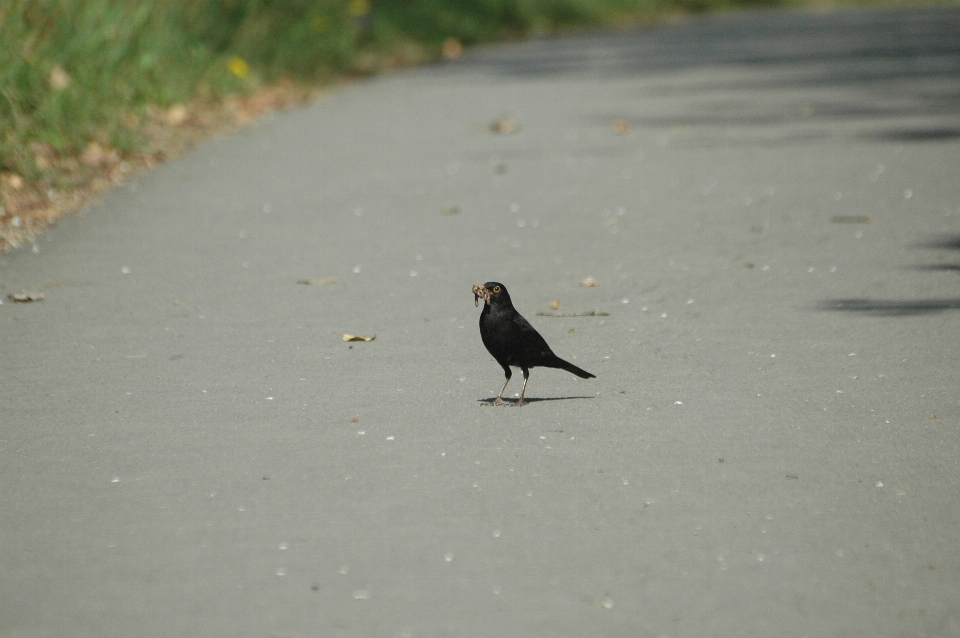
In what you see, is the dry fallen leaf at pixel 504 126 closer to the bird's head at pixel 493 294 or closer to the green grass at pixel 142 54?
the green grass at pixel 142 54

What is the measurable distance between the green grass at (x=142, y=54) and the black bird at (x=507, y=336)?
18.0 ft

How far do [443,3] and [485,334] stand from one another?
877 inches

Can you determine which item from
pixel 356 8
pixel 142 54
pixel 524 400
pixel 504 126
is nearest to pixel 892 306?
pixel 524 400

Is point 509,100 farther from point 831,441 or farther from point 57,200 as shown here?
point 831,441

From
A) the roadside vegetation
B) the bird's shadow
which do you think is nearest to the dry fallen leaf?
the roadside vegetation

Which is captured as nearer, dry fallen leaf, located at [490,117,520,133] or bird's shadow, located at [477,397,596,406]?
bird's shadow, located at [477,397,596,406]

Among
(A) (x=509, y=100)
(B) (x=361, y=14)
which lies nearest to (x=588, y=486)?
(A) (x=509, y=100)

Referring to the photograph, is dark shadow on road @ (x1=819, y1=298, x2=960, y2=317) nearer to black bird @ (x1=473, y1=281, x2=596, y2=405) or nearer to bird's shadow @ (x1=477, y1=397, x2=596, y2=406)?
bird's shadow @ (x1=477, y1=397, x2=596, y2=406)

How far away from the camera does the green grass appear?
10305mm

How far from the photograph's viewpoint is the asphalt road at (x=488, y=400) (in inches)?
145

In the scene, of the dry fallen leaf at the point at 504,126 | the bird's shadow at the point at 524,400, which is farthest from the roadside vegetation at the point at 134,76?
the bird's shadow at the point at 524,400

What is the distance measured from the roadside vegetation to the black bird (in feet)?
14.5

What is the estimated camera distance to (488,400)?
5.55 meters

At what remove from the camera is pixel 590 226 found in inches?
367
